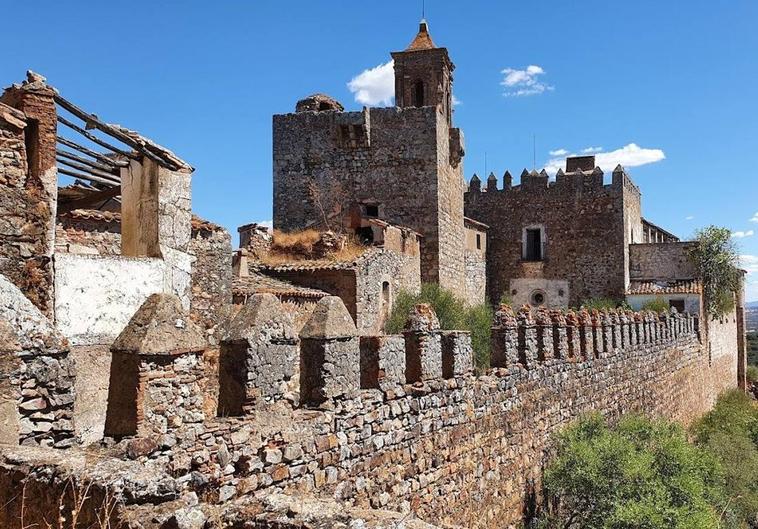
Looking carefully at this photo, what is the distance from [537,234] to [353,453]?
26.9 m

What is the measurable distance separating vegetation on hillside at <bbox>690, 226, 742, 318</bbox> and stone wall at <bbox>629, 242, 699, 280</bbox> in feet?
1.20

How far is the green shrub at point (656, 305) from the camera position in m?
27.0

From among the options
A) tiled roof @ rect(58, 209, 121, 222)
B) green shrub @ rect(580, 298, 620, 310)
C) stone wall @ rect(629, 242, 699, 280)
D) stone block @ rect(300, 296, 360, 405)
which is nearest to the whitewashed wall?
stone block @ rect(300, 296, 360, 405)

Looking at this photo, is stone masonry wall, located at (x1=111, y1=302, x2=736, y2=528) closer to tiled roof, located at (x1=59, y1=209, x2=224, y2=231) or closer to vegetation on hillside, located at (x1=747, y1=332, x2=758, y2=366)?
tiled roof, located at (x1=59, y1=209, x2=224, y2=231)

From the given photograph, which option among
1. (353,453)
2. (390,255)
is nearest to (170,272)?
(353,453)

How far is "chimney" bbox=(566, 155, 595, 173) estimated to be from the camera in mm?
32375

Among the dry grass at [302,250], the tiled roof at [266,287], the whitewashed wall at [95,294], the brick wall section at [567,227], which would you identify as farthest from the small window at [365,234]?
the whitewashed wall at [95,294]

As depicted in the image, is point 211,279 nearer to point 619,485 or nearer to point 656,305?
point 619,485

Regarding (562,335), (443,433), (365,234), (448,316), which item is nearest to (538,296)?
(365,234)

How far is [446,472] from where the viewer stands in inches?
308

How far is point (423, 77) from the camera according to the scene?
84.5 feet

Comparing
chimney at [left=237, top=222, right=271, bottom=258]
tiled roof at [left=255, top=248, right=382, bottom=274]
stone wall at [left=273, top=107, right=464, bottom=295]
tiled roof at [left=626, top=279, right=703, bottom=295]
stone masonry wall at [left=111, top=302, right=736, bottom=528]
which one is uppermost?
stone wall at [left=273, top=107, right=464, bottom=295]

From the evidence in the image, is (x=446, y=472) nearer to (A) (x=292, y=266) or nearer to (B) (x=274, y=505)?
(B) (x=274, y=505)

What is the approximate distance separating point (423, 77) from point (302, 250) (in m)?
8.76
